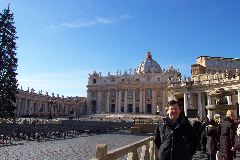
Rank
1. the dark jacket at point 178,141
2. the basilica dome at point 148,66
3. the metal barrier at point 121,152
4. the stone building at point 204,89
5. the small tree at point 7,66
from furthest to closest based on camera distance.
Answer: the basilica dome at point 148,66 → the stone building at point 204,89 → the small tree at point 7,66 → the dark jacket at point 178,141 → the metal barrier at point 121,152

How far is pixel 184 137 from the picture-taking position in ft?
16.5

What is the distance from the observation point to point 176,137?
197 inches

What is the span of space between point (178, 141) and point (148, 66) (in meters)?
132

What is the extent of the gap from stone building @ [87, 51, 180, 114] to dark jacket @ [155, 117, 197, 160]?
345ft

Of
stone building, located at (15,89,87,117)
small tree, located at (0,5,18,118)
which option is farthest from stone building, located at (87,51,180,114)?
small tree, located at (0,5,18,118)

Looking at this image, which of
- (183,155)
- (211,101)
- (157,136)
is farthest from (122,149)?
(211,101)

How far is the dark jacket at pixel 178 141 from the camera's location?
4992 millimetres

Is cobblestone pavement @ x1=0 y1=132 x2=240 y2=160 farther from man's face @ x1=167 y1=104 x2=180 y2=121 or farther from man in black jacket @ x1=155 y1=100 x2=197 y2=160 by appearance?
man's face @ x1=167 y1=104 x2=180 y2=121

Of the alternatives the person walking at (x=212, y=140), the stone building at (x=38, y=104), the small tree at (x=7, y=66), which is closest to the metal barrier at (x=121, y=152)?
the person walking at (x=212, y=140)

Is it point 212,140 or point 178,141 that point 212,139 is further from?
point 178,141

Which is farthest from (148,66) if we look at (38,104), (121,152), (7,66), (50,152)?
(121,152)

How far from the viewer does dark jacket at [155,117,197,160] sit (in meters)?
4.99

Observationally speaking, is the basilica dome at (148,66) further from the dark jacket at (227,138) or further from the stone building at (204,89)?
the dark jacket at (227,138)

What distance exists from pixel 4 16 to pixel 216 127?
40.8 m
